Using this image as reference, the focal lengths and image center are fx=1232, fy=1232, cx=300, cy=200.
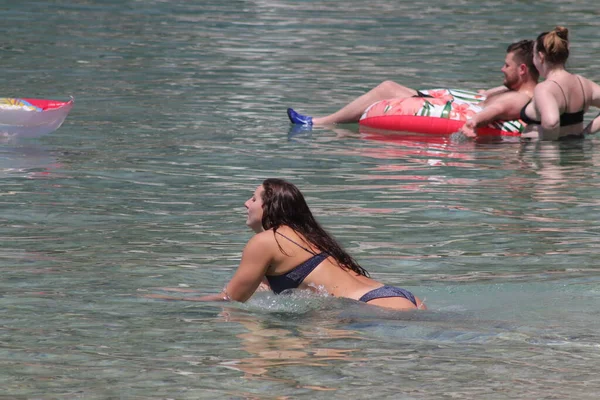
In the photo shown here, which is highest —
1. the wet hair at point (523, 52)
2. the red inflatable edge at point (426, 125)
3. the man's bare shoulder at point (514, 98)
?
the wet hair at point (523, 52)

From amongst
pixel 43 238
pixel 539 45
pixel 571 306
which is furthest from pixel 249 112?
pixel 571 306

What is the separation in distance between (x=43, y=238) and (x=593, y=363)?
398 centimetres

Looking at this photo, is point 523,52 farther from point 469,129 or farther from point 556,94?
point 469,129

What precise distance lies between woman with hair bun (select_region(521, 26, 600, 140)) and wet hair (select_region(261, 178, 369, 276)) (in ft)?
19.7

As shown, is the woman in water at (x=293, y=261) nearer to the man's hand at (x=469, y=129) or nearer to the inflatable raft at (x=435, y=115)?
the man's hand at (x=469, y=129)

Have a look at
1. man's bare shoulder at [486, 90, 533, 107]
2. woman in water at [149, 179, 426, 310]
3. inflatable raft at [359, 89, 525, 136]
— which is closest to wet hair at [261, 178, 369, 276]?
woman in water at [149, 179, 426, 310]

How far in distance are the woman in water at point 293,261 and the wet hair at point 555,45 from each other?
6105 mm

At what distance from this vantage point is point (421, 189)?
10.1 metres

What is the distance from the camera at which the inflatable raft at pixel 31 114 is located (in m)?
11.6

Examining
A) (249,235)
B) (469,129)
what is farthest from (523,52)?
(249,235)

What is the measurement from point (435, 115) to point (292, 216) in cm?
689

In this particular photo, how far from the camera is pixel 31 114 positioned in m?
11.6

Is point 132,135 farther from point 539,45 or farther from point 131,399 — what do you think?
point 131,399

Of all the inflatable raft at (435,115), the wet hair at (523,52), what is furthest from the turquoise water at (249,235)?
the wet hair at (523,52)
